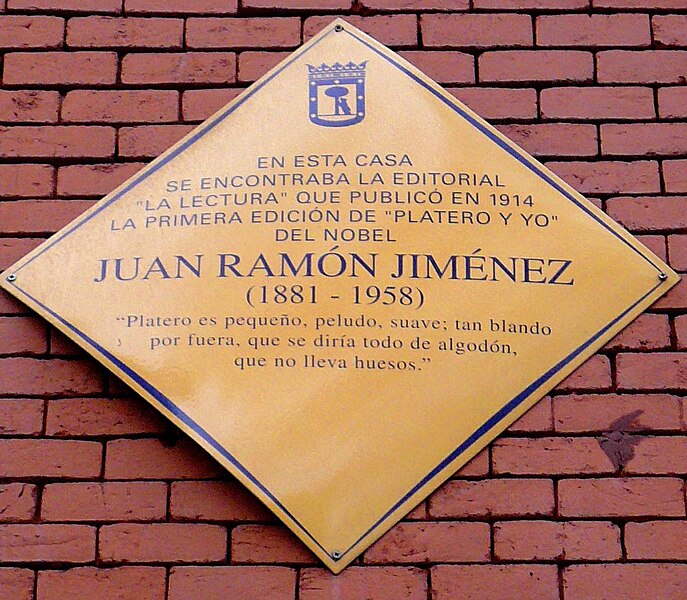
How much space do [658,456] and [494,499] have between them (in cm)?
36

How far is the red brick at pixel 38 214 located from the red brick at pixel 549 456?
1064 millimetres

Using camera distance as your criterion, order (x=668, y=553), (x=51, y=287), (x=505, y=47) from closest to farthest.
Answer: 1. (x=668, y=553)
2. (x=51, y=287)
3. (x=505, y=47)

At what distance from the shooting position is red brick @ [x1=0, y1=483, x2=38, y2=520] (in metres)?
2.27

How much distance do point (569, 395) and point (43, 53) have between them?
145 cm

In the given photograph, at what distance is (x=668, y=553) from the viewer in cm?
222

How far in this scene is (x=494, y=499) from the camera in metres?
2.25

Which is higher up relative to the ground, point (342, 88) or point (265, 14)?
point (265, 14)

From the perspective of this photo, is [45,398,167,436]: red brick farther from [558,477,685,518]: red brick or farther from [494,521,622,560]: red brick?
[558,477,685,518]: red brick

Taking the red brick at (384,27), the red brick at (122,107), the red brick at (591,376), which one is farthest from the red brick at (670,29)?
the red brick at (122,107)

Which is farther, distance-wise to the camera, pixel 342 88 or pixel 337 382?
pixel 342 88

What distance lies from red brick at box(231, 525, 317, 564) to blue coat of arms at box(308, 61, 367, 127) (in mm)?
902

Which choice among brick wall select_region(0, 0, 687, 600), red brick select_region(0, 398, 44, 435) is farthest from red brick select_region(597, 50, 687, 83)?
red brick select_region(0, 398, 44, 435)

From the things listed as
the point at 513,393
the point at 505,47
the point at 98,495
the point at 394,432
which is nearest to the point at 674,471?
the point at 513,393

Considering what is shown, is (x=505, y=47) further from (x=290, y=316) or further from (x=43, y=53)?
(x=43, y=53)
